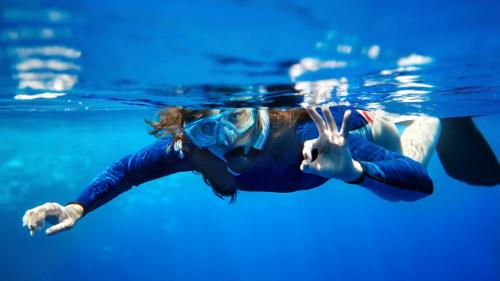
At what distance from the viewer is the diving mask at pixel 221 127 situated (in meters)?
4.86

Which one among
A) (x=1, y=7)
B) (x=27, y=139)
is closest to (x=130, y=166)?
(x=1, y=7)

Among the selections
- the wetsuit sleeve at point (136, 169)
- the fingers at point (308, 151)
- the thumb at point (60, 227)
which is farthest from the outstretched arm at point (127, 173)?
the fingers at point (308, 151)

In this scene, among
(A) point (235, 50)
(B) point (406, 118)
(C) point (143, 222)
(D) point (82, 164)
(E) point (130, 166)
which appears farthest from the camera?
(C) point (143, 222)

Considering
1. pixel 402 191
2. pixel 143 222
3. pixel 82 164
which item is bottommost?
pixel 143 222

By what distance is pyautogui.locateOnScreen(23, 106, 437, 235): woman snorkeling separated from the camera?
11.8 feet

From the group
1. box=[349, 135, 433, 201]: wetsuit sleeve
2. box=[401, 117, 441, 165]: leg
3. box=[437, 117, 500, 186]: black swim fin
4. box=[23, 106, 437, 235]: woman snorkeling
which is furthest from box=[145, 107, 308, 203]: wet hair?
box=[437, 117, 500, 186]: black swim fin

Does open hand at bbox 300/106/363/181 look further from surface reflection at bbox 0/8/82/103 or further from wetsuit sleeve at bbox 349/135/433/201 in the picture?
surface reflection at bbox 0/8/82/103

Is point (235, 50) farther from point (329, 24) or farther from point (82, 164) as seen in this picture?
point (82, 164)

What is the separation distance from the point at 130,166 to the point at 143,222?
2700 centimetres

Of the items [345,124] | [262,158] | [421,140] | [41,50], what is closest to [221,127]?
[262,158]

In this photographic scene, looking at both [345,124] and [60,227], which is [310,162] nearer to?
[345,124]

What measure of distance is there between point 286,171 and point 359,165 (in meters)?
1.53

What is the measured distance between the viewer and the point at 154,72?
5863 millimetres

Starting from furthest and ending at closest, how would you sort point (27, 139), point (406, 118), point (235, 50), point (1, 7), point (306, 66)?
point (27, 139)
point (406, 118)
point (306, 66)
point (235, 50)
point (1, 7)
